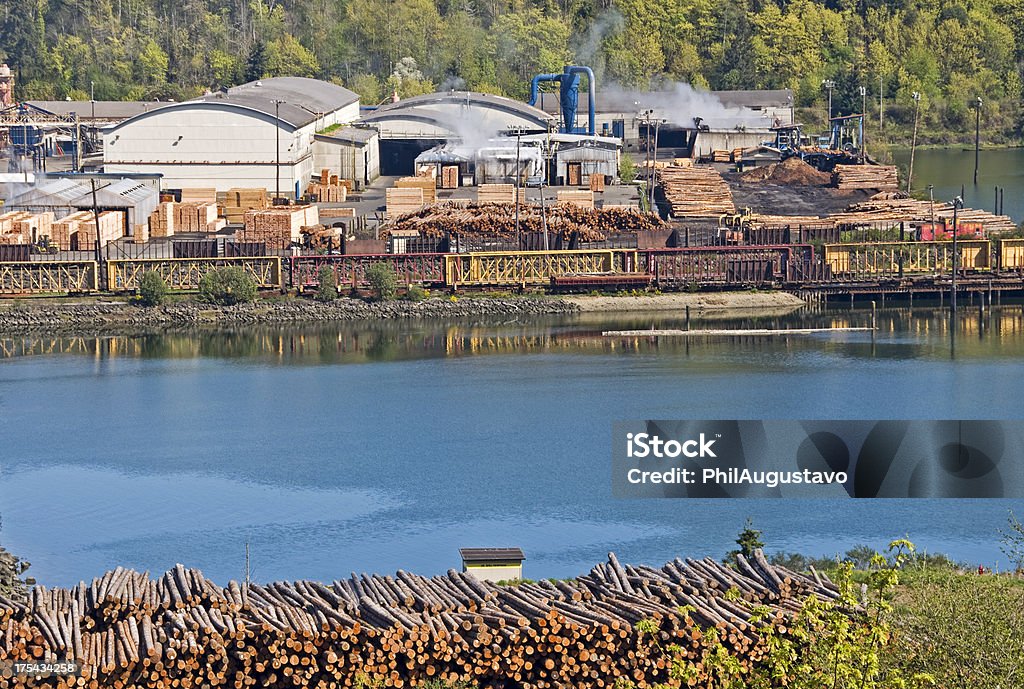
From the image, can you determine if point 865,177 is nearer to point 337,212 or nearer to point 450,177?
point 450,177

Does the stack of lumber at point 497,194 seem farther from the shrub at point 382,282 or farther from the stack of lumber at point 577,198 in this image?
the shrub at point 382,282

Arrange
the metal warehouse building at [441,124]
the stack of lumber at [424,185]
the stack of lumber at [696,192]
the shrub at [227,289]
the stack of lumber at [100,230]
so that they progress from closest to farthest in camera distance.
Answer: the shrub at [227,289]
the stack of lumber at [100,230]
the stack of lumber at [696,192]
the stack of lumber at [424,185]
the metal warehouse building at [441,124]

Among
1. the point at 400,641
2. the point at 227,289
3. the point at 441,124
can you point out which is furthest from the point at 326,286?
the point at 400,641

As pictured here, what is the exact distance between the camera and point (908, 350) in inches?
1337

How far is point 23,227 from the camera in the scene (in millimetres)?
42438

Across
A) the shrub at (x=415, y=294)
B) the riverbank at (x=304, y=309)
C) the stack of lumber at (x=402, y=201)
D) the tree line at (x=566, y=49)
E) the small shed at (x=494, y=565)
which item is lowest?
the small shed at (x=494, y=565)

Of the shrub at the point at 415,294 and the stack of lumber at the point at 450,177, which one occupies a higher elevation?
the stack of lumber at the point at 450,177

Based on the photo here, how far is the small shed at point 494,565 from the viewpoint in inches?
697

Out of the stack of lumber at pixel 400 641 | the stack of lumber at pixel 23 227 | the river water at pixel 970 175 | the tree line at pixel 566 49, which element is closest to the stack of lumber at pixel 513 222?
the stack of lumber at pixel 23 227

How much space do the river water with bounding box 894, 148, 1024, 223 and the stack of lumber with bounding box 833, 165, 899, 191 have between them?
0.91 meters

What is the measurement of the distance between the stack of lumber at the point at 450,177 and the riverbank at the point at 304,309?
1490 cm

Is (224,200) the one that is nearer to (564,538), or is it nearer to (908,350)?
(908,350)

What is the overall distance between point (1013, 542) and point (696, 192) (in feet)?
100.0

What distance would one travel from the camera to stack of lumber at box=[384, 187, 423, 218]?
47.0 m
